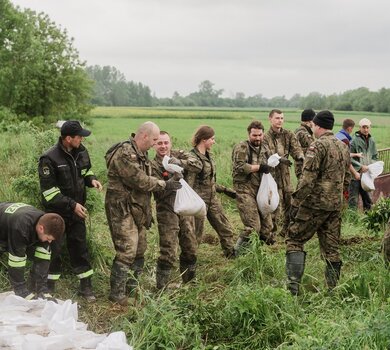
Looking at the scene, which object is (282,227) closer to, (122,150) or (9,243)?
(122,150)

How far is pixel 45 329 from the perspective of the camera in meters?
4.23

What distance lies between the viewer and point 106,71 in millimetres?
101062

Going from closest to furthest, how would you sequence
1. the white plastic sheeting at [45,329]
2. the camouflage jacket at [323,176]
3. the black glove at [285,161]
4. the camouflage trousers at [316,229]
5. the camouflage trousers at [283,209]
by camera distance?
the white plastic sheeting at [45,329] < the camouflage jacket at [323,176] < the camouflage trousers at [316,229] < the black glove at [285,161] < the camouflage trousers at [283,209]

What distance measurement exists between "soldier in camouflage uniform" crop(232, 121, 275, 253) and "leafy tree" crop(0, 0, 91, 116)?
22972 mm

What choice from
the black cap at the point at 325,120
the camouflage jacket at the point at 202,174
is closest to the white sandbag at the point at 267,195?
the camouflage jacket at the point at 202,174

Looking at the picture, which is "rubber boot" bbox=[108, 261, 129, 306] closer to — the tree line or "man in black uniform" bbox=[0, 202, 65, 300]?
"man in black uniform" bbox=[0, 202, 65, 300]

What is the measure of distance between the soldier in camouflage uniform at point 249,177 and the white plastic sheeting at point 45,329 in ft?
8.84

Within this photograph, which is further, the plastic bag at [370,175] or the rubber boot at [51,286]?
the plastic bag at [370,175]

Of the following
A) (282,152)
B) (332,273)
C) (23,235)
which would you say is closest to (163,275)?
(23,235)

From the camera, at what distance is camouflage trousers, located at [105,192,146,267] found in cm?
522

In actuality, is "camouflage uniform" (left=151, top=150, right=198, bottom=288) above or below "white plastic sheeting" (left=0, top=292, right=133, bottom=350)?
above

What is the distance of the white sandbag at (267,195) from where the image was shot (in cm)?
671

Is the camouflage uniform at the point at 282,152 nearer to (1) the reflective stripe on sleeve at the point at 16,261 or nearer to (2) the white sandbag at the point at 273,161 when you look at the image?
(2) the white sandbag at the point at 273,161

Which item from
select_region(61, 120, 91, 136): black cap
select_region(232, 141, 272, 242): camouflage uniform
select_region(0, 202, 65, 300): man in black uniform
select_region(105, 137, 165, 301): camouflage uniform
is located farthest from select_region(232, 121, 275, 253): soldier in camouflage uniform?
select_region(0, 202, 65, 300): man in black uniform
